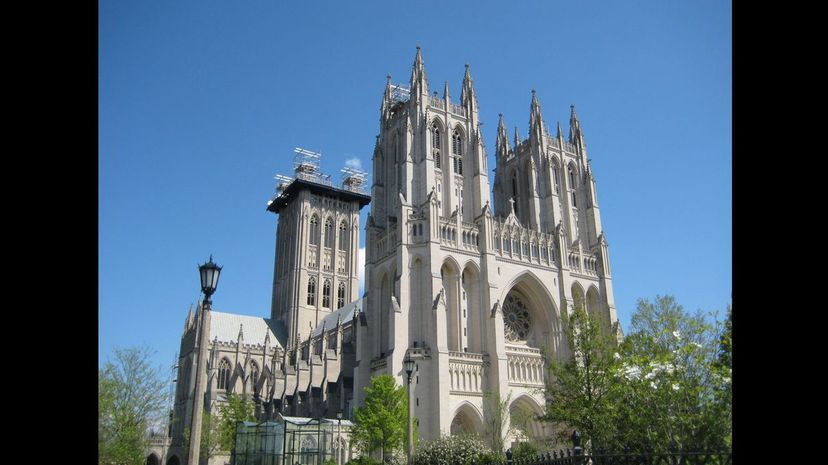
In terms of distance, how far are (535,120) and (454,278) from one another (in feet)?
73.7

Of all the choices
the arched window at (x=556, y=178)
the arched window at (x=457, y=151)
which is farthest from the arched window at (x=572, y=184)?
the arched window at (x=457, y=151)

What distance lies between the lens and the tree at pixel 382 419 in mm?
40844

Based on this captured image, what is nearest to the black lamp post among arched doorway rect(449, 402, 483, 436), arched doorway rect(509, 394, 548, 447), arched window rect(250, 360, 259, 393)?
arched doorway rect(449, 402, 483, 436)

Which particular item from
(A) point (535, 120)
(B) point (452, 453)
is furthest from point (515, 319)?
(B) point (452, 453)

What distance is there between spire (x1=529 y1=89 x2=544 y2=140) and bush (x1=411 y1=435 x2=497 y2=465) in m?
38.9

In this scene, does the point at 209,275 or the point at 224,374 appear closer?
the point at 209,275

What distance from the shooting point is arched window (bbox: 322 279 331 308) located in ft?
298

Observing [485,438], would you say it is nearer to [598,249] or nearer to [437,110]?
[598,249]

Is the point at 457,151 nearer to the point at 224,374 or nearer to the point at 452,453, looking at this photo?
the point at 452,453

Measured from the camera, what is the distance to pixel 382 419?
4094 centimetres

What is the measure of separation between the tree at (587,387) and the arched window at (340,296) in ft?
198
